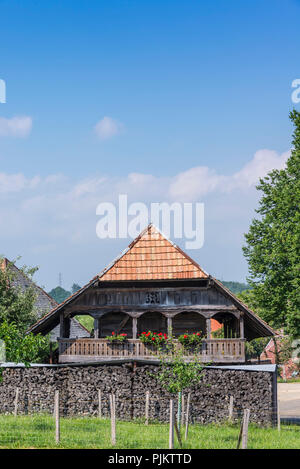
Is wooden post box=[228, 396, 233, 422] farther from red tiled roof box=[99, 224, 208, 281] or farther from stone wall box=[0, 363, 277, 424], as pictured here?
red tiled roof box=[99, 224, 208, 281]

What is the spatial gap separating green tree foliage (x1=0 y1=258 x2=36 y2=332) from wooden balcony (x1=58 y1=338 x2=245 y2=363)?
5.18 metres

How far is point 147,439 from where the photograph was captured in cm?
1802

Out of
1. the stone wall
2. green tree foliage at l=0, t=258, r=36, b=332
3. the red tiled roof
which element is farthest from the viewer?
green tree foliage at l=0, t=258, r=36, b=332

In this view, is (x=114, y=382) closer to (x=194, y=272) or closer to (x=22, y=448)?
(x=194, y=272)

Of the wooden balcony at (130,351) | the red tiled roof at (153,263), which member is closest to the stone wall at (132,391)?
the wooden balcony at (130,351)

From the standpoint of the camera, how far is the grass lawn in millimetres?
17062

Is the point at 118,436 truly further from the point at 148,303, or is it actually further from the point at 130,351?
the point at 148,303

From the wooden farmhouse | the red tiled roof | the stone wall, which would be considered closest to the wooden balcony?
the wooden farmhouse

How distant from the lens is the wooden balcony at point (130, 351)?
29.2m

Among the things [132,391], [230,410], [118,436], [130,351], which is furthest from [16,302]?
[118,436]

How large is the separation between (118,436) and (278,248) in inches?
746

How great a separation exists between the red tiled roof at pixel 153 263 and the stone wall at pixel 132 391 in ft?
14.9
